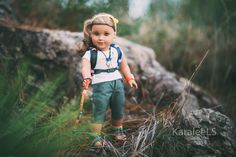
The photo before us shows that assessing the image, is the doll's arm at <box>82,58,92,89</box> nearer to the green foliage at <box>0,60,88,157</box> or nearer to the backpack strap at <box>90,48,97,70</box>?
the backpack strap at <box>90,48,97,70</box>

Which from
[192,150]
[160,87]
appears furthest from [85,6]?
[192,150]

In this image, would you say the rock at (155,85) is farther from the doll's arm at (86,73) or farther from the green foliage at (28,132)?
the green foliage at (28,132)

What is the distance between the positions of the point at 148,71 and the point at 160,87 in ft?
0.93

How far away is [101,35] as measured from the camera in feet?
8.01

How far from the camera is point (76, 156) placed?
210 centimetres

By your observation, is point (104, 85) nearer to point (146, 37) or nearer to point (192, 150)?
point (192, 150)

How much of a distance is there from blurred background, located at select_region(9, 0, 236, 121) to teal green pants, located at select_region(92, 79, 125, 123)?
717mm

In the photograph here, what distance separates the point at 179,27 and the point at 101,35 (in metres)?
4.29

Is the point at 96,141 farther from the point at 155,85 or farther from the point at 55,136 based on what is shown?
the point at 155,85

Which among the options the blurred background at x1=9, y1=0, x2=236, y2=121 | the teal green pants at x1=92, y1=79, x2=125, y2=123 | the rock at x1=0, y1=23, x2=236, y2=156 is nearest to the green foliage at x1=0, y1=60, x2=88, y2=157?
the teal green pants at x1=92, y1=79, x2=125, y2=123

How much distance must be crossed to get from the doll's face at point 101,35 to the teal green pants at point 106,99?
0.31 m

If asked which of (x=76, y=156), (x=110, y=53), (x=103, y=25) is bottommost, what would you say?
(x=76, y=156)

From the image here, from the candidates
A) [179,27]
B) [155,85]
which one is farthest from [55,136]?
[179,27]

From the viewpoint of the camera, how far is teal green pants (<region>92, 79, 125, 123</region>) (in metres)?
2.43
